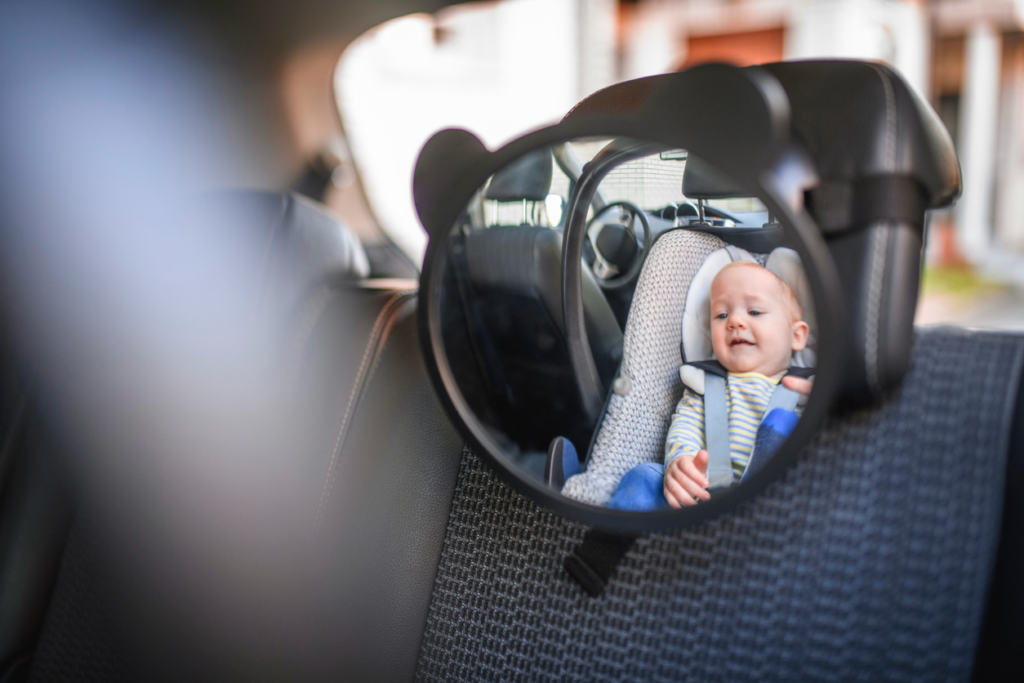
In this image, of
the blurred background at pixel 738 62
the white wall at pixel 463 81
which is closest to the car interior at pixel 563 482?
the white wall at pixel 463 81

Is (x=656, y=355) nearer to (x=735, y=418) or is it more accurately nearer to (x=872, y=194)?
(x=735, y=418)

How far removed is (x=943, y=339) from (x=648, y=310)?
32 centimetres

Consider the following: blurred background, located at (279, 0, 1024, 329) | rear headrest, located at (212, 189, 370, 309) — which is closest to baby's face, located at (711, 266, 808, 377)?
rear headrest, located at (212, 189, 370, 309)

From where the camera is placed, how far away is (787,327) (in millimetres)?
677

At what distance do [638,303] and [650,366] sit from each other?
0.08 m

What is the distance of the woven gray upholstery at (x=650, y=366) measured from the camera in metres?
0.80

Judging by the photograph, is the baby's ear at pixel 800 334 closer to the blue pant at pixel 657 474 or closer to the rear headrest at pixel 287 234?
the blue pant at pixel 657 474

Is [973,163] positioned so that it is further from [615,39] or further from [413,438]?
[413,438]

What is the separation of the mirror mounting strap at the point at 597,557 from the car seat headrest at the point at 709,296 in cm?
24

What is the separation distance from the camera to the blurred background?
4242 millimetres

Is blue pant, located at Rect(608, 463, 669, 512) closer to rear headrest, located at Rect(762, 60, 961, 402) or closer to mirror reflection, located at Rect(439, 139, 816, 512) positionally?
mirror reflection, located at Rect(439, 139, 816, 512)

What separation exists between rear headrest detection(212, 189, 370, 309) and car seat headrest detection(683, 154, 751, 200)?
760 millimetres

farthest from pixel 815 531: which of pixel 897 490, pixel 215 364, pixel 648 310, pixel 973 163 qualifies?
pixel 973 163

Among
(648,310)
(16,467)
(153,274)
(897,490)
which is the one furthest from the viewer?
(153,274)
